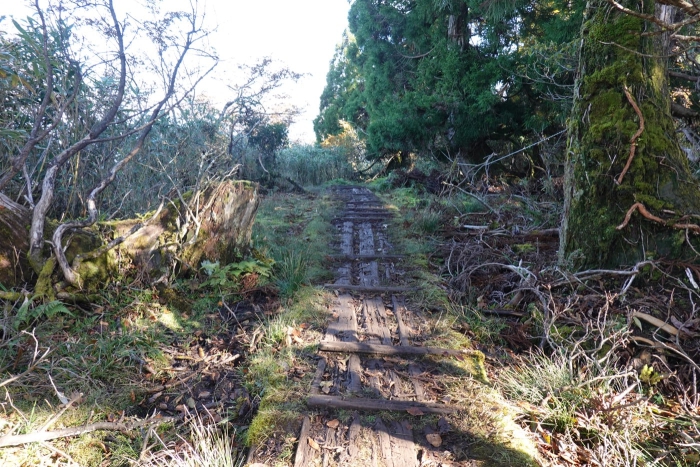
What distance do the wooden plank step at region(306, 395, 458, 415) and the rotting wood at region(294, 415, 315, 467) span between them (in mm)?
200

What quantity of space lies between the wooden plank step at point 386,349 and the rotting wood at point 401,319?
120 mm

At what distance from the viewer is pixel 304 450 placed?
87.9 inches

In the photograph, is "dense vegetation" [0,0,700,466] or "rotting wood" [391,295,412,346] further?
"rotting wood" [391,295,412,346]

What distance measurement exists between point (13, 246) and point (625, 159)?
5.29m

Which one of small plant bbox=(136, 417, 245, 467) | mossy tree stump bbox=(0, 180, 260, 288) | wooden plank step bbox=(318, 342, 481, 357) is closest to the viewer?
small plant bbox=(136, 417, 245, 467)

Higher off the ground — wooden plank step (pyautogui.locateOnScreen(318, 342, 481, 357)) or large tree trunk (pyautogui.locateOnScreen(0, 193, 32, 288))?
large tree trunk (pyautogui.locateOnScreen(0, 193, 32, 288))

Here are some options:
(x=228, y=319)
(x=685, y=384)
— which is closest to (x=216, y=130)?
(x=228, y=319)

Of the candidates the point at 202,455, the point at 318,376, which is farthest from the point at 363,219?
the point at 202,455

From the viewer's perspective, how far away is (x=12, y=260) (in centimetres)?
344

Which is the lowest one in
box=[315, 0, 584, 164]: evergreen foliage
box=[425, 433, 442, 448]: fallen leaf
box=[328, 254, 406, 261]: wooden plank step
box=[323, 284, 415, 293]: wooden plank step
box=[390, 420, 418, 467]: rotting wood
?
box=[425, 433, 442, 448]: fallen leaf

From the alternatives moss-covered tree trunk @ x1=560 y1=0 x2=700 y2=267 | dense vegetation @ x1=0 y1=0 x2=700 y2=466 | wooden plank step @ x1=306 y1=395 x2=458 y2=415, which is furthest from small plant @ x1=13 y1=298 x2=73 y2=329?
moss-covered tree trunk @ x1=560 y1=0 x2=700 y2=267

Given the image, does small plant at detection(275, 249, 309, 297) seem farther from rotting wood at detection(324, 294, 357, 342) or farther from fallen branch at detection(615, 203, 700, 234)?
fallen branch at detection(615, 203, 700, 234)

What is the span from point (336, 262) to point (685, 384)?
12.0 feet

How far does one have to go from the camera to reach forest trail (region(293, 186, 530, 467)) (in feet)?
7.33
